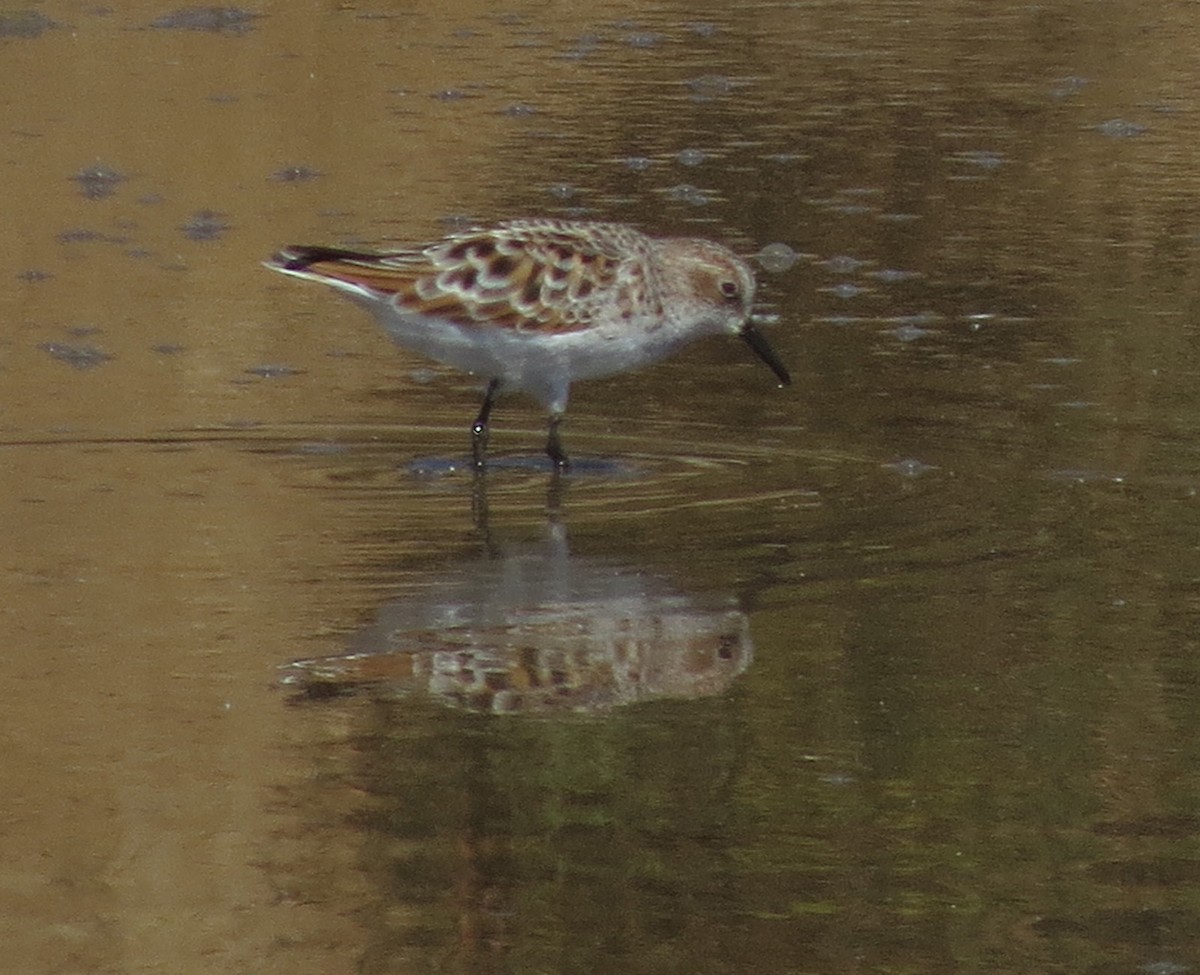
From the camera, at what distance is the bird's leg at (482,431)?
303 inches

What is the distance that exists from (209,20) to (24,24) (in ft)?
3.10

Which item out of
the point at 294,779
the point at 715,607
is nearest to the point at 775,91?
the point at 715,607

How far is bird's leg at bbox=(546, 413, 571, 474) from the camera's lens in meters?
7.59

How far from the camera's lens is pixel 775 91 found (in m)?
12.4

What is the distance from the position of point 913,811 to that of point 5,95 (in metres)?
8.52

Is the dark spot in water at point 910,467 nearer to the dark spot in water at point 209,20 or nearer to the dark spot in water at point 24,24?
the dark spot in water at point 209,20

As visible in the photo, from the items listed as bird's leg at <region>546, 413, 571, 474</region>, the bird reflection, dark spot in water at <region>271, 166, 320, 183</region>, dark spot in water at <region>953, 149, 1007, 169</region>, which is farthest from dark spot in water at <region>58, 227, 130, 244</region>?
the bird reflection

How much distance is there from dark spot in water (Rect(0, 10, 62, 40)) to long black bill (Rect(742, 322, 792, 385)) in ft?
21.4

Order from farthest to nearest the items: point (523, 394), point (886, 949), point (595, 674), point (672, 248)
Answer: point (523, 394), point (672, 248), point (595, 674), point (886, 949)

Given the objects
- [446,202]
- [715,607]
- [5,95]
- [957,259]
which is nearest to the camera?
[715,607]

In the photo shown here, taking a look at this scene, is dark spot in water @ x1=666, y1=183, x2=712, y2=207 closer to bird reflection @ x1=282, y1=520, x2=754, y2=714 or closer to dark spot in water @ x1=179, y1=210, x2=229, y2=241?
dark spot in water @ x1=179, y1=210, x2=229, y2=241

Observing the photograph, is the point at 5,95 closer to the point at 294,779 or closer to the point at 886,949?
the point at 294,779

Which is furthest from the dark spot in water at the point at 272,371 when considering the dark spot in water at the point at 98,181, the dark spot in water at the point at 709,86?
the dark spot in water at the point at 709,86

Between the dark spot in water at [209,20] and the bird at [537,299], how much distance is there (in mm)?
6255
